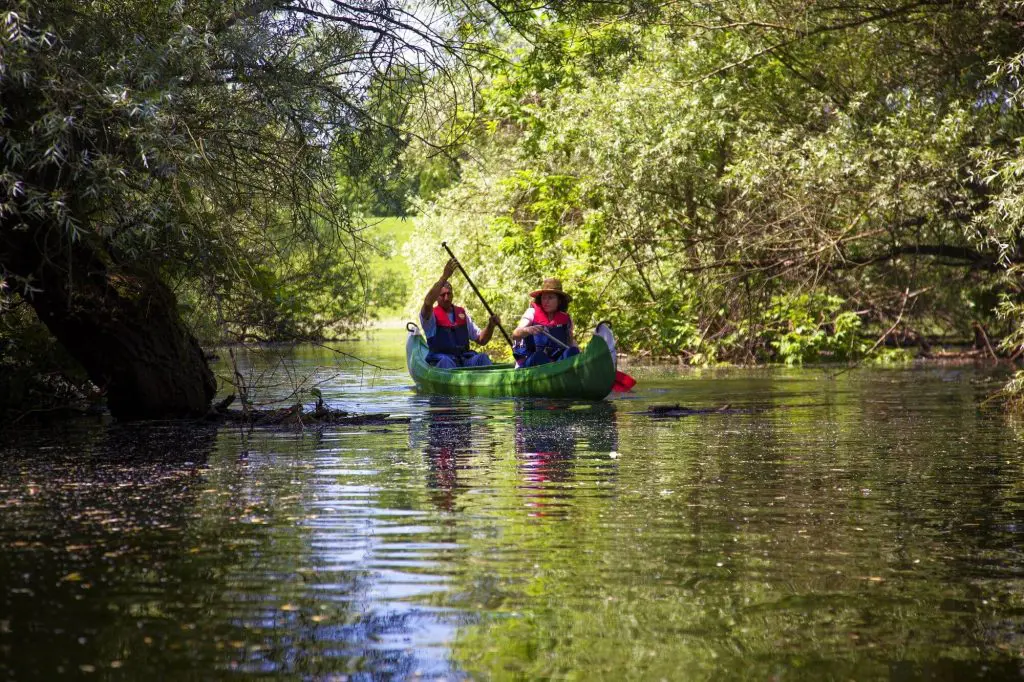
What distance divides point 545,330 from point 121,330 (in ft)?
20.6

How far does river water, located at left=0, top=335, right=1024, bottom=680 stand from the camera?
172 inches

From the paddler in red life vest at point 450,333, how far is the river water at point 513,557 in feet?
21.7

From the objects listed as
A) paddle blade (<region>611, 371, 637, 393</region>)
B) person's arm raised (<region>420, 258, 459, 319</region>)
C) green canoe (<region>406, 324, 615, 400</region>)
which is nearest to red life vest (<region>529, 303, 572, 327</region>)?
green canoe (<region>406, 324, 615, 400</region>)

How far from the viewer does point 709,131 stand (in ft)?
72.6

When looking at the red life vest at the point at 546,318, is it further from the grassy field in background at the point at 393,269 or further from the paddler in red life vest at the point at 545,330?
the grassy field in background at the point at 393,269

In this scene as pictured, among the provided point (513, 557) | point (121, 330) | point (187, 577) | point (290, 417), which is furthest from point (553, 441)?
point (187, 577)

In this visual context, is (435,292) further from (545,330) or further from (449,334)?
(545,330)

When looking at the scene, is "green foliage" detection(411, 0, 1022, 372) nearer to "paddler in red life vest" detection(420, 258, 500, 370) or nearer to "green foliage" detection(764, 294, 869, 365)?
Result: "green foliage" detection(764, 294, 869, 365)

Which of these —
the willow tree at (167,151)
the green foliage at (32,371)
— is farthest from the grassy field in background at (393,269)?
the willow tree at (167,151)

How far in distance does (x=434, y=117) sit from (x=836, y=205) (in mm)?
7799

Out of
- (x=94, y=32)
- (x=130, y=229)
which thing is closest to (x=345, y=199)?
(x=130, y=229)

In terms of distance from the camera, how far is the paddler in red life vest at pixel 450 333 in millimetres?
18000

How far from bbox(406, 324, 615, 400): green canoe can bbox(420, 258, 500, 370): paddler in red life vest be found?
2.36 feet

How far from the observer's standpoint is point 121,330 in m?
11.8
